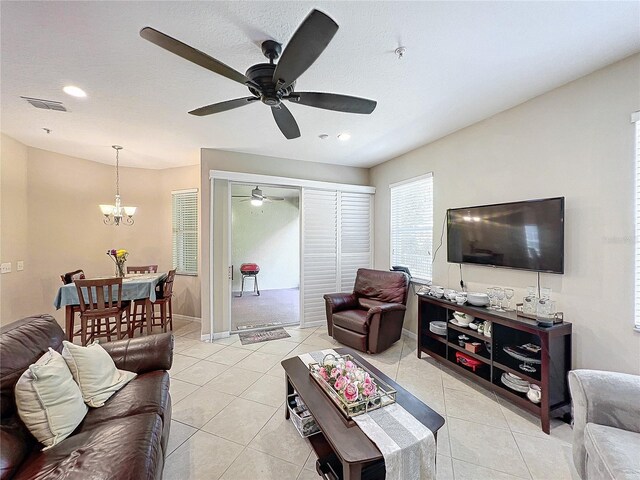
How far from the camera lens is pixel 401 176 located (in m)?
4.30

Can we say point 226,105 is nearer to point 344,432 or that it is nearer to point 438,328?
point 344,432

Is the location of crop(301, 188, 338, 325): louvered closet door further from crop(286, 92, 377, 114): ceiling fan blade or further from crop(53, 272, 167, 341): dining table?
crop(286, 92, 377, 114): ceiling fan blade

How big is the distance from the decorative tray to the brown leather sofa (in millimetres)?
948

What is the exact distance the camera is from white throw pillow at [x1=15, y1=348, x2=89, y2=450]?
1271mm

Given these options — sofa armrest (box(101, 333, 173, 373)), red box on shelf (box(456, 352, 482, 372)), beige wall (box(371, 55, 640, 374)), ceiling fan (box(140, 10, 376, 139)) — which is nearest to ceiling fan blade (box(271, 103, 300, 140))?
ceiling fan (box(140, 10, 376, 139))

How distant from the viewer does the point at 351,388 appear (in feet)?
5.19

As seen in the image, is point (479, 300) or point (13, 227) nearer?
point (479, 300)

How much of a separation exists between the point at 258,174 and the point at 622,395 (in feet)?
14.1

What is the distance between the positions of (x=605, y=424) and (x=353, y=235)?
3.68 m

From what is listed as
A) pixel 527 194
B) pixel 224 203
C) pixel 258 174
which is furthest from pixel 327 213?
pixel 527 194

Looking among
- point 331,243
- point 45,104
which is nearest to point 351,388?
point 331,243

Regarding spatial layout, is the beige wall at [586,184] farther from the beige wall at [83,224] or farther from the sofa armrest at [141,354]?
the beige wall at [83,224]

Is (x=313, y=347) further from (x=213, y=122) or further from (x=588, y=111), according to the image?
(x=588, y=111)

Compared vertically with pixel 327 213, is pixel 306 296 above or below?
below
